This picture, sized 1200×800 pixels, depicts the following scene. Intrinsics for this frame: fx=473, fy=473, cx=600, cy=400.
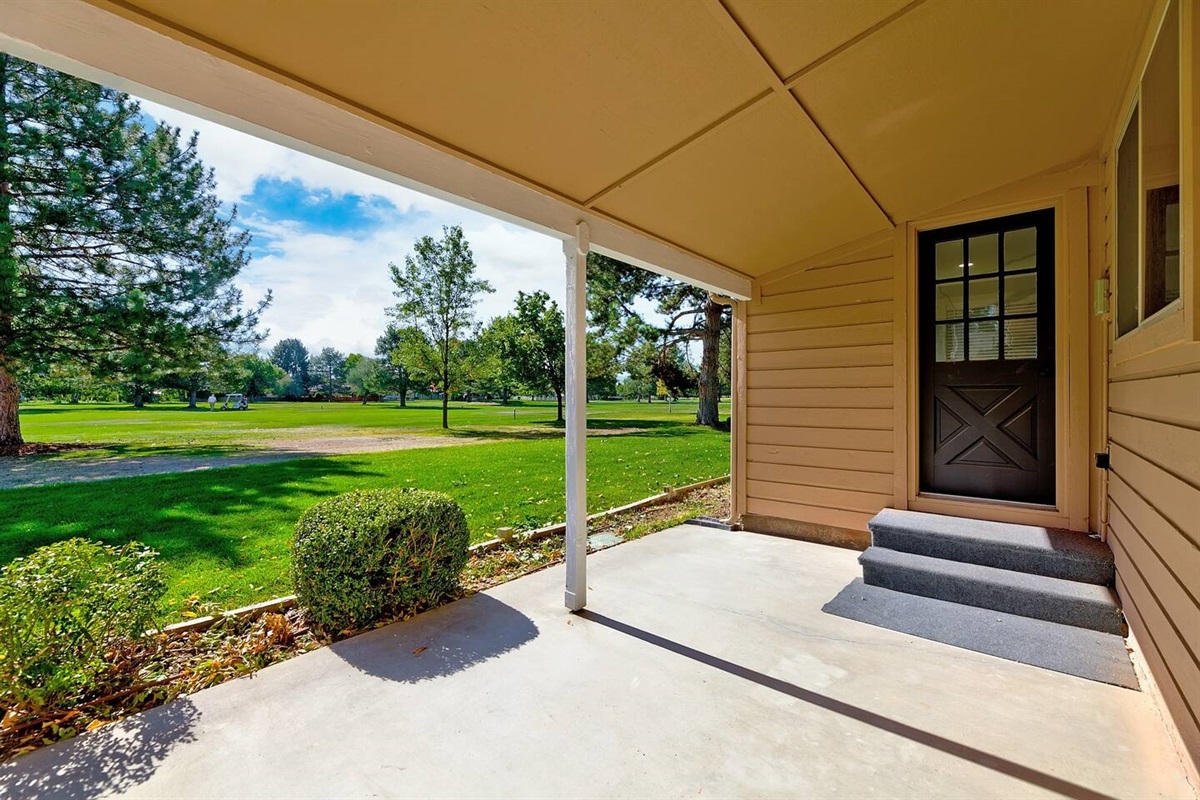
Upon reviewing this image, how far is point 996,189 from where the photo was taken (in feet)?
10.0

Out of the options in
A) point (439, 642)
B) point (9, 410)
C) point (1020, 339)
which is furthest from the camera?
point (9, 410)

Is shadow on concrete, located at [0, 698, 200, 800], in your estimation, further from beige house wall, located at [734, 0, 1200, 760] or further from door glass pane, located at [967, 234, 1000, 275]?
door glass pane, located at [967, 234, 1000, 275]

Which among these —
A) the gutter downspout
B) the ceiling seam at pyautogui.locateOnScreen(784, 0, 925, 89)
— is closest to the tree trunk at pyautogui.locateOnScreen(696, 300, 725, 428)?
the gutter downspout

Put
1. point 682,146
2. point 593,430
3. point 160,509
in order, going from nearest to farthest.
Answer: point 682,146 < point 160,509 < point 593,430

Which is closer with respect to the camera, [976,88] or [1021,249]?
[976,88]

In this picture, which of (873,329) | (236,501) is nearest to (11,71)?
(236,501)

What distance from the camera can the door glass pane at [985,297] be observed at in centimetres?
320

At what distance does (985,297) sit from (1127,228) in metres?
1.31

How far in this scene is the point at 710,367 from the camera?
1350 centimetres

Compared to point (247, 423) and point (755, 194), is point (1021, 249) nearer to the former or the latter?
point (755, 194)

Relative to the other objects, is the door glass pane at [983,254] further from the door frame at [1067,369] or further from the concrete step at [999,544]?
the concrete step at [999,544]

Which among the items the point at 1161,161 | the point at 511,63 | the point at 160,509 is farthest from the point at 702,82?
the point at 160,509

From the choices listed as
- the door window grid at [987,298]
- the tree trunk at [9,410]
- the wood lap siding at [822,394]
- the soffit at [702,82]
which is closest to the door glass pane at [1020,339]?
the door window grid at [987,298]

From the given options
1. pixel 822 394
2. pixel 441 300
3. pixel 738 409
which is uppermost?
pixel 441 300
